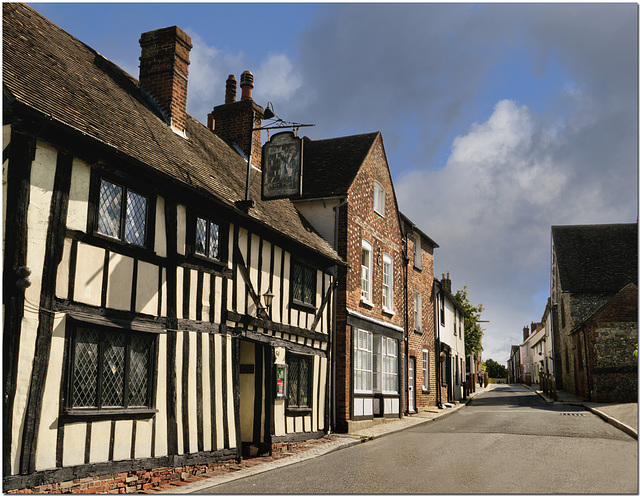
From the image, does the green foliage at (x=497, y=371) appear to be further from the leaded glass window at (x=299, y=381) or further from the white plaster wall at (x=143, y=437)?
the white plaster wall at (x=143, y=437)

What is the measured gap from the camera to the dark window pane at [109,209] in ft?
28.0

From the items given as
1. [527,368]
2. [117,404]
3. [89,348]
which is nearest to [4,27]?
[89,348]

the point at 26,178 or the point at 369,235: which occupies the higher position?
the point at 369,235

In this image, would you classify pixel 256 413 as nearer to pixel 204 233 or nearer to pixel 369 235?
pixel 204 233

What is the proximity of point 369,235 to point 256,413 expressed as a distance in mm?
7829

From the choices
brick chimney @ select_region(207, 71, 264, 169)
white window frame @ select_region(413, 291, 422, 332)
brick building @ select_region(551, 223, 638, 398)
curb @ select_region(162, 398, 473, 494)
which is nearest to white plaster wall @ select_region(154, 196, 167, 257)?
curb @ select_region(162, 398, 473, 494)

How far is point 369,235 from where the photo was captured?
18812 mm

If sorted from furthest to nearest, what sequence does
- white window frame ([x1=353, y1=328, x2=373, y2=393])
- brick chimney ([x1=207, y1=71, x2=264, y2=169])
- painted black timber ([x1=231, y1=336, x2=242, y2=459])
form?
1. brick chimney ([x1=207, y1=71, x2=264, y2=169])
2. white window frame ([x1=353, y1=328, x2=373, y2=393])
3. painted black timber ([x1=231, y1=336, x2=242, y2=459])

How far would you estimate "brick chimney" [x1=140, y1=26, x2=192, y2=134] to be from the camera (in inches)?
518

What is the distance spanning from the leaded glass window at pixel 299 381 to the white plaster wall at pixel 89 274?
612cm

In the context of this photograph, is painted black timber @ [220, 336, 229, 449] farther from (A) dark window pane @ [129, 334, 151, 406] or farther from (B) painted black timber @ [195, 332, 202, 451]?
(A) dark window pane @ [129, 334, 151, 406]

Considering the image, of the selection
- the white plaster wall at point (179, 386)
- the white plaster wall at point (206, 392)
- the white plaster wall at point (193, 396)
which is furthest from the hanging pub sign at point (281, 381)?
the white plaster wall at point (179, 386)

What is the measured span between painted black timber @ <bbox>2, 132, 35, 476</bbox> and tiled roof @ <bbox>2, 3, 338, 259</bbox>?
0.64 m

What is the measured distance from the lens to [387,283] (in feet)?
67.2
